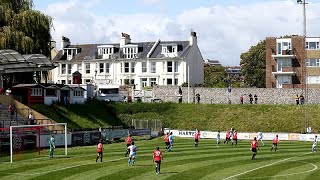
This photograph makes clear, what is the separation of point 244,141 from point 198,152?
17.1 meters

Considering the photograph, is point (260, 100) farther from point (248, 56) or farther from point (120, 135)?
point (248, 56)

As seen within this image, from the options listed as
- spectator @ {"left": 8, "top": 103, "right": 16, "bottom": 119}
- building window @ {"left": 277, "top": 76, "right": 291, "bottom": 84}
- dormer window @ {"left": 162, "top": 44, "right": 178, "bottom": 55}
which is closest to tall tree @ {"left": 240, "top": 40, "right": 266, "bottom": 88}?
building window @ {"left": 277, "top": 76, "right": 291, "bottom": 84}

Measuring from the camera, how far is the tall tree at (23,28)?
78062mm

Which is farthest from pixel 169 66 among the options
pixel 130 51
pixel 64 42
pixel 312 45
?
pixel 312 45

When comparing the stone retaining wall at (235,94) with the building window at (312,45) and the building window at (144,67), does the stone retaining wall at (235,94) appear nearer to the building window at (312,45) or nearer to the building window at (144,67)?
the building window at (144,67)

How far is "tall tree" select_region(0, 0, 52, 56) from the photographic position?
7806 centimetres

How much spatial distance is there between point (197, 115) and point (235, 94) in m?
8.37

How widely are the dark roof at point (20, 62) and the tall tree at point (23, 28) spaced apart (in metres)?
11.6

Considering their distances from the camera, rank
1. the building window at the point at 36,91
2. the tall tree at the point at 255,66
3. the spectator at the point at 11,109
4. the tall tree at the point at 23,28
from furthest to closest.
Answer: the tall tree at the point at 255,66 → the building window at the point at 36,91 → the tall tree at the point at 23,28 → the spectator at the point at 11,109

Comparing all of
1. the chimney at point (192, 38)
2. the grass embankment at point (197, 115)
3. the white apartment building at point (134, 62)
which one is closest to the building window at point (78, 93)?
the grass embankment at point (197, 115)

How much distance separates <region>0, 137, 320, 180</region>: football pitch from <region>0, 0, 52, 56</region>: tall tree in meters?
26.4

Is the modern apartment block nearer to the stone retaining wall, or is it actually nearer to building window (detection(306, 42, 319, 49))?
building window (detection(306, 42, 319, 49))

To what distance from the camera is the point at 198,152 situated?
5338cm

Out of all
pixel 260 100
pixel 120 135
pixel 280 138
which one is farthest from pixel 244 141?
pixel 260 100
